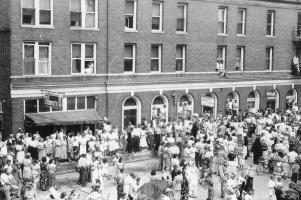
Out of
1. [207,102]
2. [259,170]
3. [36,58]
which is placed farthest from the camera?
[207,102]

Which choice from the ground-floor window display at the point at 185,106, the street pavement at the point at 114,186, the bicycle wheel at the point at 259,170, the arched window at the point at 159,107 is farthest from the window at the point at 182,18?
the bicycle wheel at the point at 259,170

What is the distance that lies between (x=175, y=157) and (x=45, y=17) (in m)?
12.9

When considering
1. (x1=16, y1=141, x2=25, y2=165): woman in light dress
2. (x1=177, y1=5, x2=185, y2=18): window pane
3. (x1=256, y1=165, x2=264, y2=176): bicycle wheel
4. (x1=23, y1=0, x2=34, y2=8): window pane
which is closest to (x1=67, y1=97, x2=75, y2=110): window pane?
(x1=23, y1=0, x2=34, y2=8): window pane

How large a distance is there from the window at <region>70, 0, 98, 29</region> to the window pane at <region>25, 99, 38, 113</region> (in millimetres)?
5591

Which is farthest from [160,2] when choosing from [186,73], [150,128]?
[150,128]

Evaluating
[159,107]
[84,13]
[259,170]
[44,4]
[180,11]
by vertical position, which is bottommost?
[259,170]

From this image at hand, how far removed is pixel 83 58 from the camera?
31438mm

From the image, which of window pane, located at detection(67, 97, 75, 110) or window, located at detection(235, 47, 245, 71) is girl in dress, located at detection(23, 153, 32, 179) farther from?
window, located at detection(235, 47, 245, 71)

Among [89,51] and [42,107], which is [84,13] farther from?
[42,107]

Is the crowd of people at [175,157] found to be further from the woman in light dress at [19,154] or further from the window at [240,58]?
the window at [240,58]

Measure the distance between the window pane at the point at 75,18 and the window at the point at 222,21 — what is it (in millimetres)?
12467

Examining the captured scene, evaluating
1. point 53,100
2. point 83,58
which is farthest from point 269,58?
point 53,100

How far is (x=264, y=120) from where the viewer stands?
3166cm

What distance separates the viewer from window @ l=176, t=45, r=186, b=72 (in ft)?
119
